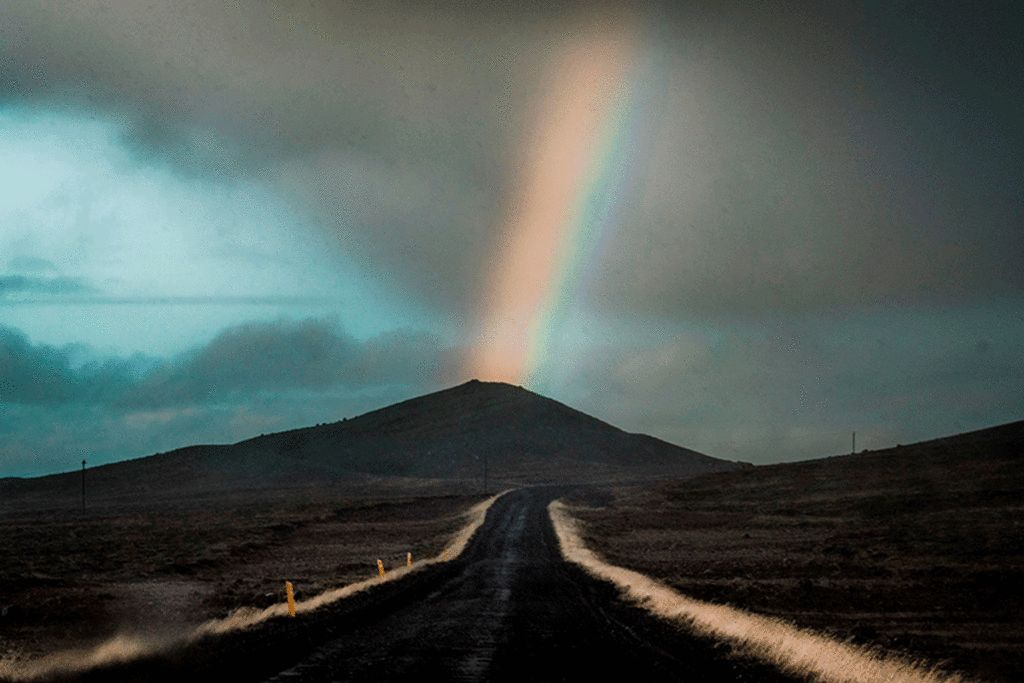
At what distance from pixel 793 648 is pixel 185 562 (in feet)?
152

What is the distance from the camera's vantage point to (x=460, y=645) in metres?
18.3

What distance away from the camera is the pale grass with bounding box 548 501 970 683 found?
45.2ft

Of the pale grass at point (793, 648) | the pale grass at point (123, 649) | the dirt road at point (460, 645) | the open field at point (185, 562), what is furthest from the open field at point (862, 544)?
the open field at point (185, 562)

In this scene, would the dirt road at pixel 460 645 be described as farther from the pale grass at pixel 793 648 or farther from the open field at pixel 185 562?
the open field at pixel 185 562

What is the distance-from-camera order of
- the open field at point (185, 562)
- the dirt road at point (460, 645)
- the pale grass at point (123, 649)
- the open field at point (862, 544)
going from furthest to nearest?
the open field at point (185, 562) < the open field at point (862, 544) < the pale grass at point (123, 649) < the dirt road at point (460, 645)

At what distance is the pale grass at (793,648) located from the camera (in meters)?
13.8

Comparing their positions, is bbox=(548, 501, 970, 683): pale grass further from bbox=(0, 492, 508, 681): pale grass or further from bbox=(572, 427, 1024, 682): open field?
bbox=(0, 492, 508, 681): pale grass

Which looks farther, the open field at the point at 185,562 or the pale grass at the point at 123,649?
the open field at the point at 185,562

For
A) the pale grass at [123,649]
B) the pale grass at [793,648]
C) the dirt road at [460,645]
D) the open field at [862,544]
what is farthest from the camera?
the open field at [862,544]

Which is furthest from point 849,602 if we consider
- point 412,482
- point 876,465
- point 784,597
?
point 412,482

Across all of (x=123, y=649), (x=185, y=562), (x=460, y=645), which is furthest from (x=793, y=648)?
(x=185, y=562)

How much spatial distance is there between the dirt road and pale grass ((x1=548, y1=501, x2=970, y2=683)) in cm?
60

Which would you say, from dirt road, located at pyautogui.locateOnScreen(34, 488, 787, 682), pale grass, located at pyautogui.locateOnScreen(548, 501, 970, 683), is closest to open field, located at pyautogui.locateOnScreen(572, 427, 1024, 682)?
pale grass, located at pyautogui.locateOnScreen(548, 501, 970, 683)

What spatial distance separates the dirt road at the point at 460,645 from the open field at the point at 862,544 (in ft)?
16.9
